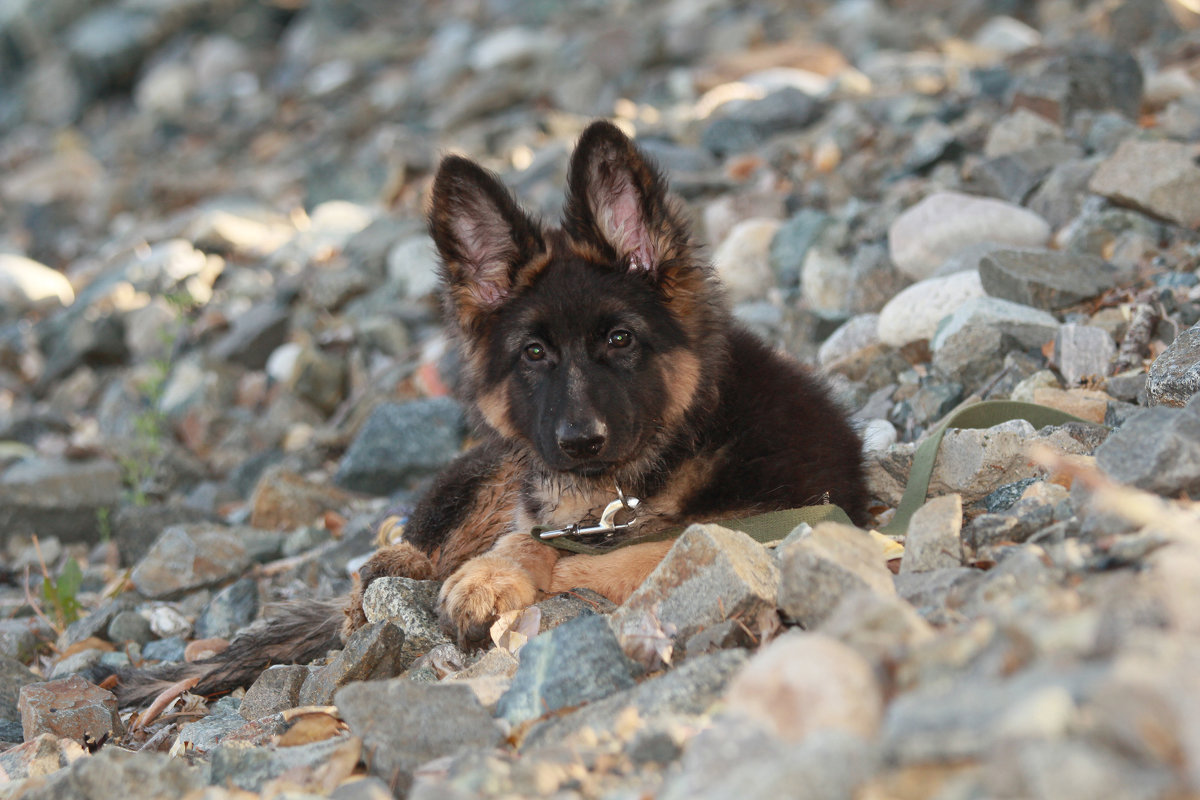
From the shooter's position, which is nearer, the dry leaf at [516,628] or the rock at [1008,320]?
Result: the dry leaf at [516,628]

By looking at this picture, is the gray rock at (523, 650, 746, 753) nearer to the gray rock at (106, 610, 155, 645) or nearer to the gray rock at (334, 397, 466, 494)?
the gray rock at (106, 610, 155, 645)

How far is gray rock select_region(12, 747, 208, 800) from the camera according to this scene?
239 centimetres

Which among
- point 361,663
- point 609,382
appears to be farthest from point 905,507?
point 361,663

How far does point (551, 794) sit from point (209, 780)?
1037 millimetres

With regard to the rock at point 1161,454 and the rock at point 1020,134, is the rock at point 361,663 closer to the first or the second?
the rock at point 1161,454

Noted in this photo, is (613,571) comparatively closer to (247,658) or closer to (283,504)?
(247,658)

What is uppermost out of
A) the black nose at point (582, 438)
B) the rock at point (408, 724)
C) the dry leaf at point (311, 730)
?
the black nose at point (582, 438)

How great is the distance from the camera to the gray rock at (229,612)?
501 cm

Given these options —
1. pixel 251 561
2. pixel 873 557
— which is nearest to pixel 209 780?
pixel 873 557

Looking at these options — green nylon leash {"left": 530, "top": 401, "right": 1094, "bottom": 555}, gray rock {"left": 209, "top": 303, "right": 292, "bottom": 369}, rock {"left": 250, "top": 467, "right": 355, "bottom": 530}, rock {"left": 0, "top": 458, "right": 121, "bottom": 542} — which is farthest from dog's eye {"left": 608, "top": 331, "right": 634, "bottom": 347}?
gray rock {"left": 209, "top": 303, "right": 292, "bottom": 369}

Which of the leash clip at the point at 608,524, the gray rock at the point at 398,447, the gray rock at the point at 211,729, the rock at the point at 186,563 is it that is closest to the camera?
the gray rock at the point at 211,729

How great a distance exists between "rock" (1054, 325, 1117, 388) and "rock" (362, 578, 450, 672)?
2.96m

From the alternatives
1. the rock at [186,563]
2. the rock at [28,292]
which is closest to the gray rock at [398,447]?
the rock at [186,563]

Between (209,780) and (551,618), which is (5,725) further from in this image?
(551,618)
